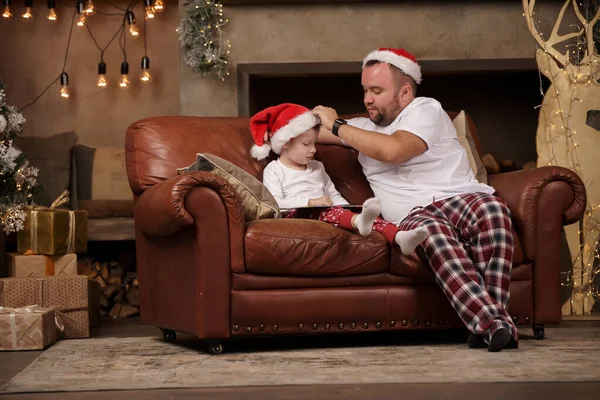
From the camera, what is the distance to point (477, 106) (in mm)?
5891

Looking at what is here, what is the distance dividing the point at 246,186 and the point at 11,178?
1.50m

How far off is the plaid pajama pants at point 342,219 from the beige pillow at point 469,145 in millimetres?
680

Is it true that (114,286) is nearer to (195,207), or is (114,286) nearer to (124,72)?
(124,72)

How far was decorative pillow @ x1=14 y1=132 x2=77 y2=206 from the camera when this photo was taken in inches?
235

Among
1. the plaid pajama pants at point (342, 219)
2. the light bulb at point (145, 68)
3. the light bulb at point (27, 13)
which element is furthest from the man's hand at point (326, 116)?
the light bulb at point (27, 13)

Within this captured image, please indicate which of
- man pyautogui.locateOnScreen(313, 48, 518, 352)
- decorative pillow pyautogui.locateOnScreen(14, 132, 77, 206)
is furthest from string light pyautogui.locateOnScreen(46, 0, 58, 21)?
man pyautogui.locateOnScreen(313, 48, 518, 352)

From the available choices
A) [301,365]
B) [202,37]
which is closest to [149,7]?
[202,37]

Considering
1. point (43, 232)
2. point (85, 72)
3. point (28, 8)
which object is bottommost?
point (43, 232)

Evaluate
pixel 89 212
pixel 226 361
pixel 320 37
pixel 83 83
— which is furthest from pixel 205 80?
pixel 226 361

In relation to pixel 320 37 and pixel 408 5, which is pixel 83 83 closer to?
pixel 320 37

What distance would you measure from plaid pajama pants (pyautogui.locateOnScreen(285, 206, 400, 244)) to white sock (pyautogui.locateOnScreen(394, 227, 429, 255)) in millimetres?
78

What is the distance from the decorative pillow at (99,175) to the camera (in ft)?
19.8

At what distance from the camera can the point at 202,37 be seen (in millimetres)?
5207

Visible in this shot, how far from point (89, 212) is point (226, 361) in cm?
280
